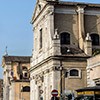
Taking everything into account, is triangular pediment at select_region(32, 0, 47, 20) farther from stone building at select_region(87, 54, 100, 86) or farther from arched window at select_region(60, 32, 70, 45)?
stone building at select_region(87, 54, 100, 86)

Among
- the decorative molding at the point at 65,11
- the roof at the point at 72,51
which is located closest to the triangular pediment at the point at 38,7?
the decorative molding at the point at 65,11

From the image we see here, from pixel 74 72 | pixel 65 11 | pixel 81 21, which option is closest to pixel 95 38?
pixel 81 21

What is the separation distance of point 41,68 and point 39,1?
9099mm

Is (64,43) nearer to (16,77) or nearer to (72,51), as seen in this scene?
(72,51)

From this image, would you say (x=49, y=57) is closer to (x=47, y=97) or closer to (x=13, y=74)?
(x=47, y=97)

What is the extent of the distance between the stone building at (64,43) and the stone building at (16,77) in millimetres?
22403

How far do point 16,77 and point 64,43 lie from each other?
3329 centimetres

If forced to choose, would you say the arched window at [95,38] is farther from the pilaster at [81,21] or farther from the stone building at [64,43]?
the pilaster at [81,21]

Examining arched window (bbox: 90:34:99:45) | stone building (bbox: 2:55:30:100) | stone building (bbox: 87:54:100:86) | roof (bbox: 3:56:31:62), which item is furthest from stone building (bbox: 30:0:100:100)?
roof (bbox: 3:56:31:62)

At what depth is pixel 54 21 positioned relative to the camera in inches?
2098

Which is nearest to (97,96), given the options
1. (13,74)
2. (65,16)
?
(65,16)

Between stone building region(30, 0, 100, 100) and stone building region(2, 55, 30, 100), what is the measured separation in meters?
22.4

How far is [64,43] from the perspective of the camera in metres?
53.3

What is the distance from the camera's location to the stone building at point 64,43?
50.2 meters
